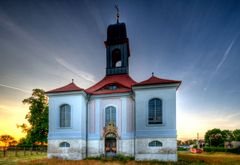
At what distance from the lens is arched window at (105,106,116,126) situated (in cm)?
2096

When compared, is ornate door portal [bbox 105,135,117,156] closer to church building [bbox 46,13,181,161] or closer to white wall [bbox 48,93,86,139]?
church building [bbox 46,13,181,161]

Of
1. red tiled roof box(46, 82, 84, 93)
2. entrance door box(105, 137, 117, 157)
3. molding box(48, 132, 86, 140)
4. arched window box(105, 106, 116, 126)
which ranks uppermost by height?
red tiled roof box(46, 82, 84, 93)

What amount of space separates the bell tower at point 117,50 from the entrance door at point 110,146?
27.5 ft

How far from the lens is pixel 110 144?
20.4 metres

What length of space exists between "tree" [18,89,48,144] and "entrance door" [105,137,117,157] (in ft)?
47.4

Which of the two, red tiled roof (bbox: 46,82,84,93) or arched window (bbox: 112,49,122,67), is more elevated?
arched window (bbox: 112,49,122,67)

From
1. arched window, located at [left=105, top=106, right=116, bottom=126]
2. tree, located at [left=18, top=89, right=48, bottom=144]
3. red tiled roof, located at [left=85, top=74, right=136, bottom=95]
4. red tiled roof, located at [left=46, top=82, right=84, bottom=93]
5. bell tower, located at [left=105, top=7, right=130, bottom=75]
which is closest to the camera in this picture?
red tiled roof, located at [left=46, top=82, right=84, bottom=93]

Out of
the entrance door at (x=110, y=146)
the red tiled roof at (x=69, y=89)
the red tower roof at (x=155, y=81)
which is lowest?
the entrance door at (x=110, y=146)

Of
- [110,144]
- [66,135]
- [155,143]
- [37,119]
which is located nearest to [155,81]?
[155,143]

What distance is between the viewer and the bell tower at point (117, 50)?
25.0 meters

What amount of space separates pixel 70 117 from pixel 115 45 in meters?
10.8

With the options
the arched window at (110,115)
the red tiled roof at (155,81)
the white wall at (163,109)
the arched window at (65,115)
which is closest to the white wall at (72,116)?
the arched window at (65,115)

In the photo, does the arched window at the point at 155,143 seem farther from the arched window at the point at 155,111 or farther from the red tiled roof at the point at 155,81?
the red tiled roof at the point at 155,81

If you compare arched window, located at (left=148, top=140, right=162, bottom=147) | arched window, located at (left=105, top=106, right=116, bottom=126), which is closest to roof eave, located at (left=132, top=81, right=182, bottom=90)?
arched window, located at (left=105, top=106, right=116, bottom=126)
